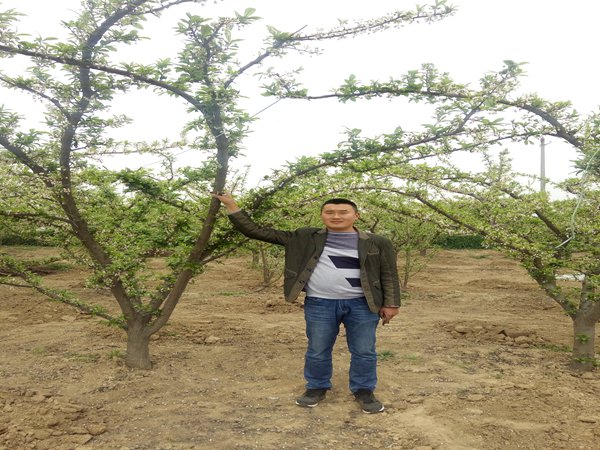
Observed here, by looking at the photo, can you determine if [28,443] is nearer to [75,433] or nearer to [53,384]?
[75,433]

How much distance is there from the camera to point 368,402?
13.0 ft

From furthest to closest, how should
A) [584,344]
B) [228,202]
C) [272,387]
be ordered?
[584,344] → [272,387] → [228,202]

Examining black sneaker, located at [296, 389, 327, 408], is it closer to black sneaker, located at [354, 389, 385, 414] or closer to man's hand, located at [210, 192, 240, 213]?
black sneaker, located at [354, 389, 385, 414]

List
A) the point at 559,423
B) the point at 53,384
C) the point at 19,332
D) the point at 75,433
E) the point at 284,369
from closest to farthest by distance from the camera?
1. the point at 75,433
2. the point at 559,423
3. the point at 53,384
4. the point at 284,369
5. the point at 19,332

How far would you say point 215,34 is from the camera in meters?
3.57

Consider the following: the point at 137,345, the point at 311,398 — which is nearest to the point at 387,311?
the point at 311,398

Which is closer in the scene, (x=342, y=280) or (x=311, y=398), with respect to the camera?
(x=342, y=280)

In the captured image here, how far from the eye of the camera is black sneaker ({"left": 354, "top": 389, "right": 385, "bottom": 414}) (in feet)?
12.8

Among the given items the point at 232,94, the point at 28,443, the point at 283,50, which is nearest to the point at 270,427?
the point at 28,443

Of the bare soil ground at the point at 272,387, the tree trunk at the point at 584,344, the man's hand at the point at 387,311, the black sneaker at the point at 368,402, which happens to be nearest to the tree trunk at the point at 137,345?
the bare soil ground at the point at 272,387

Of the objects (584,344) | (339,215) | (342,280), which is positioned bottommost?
(584,344)

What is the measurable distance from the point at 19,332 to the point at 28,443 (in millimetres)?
3726

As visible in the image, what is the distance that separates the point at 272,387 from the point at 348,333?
3.12ft

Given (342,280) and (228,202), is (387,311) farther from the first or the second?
(228,202)
